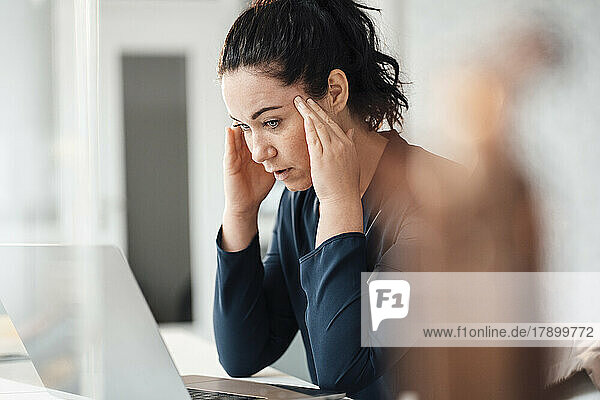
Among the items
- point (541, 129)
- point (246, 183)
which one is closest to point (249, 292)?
point (246, 183)

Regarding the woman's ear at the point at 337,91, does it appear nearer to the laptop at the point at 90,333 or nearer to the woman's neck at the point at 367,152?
the woman's neck at the point at 367,152

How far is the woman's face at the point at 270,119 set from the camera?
658mm

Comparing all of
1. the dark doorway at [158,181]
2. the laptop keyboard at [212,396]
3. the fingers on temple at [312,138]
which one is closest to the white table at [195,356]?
the dark doorway at [158,181]

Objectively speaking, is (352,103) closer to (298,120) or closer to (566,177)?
(298,120)

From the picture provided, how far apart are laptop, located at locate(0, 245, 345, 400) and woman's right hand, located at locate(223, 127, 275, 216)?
0.53 feet

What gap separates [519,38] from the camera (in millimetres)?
529

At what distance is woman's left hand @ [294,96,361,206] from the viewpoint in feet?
2.04

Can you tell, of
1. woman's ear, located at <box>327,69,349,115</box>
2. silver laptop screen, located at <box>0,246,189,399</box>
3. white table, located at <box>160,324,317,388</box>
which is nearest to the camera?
silver laptop screen, located at <box>0,246,189,399</box>

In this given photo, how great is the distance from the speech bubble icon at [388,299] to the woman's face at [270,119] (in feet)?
0.41

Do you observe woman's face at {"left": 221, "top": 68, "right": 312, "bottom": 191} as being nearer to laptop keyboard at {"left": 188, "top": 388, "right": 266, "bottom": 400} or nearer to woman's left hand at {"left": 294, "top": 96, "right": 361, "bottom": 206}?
woman's left hand at {"left": 294, "top": 96, "right": 361, "bottom": 206}

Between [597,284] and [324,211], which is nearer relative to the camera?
[597,284]

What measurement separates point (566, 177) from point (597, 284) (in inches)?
2.8

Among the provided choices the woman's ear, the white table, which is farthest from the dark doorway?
the woman's ear

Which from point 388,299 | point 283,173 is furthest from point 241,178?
point 388,299
